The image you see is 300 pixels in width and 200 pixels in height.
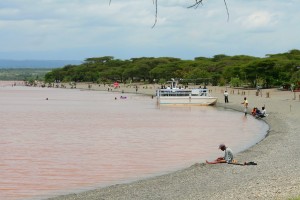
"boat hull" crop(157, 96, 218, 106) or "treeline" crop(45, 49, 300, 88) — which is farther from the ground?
"treeline" crop(45, 49, 300, 88)

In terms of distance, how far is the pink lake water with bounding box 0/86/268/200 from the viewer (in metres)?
25.2

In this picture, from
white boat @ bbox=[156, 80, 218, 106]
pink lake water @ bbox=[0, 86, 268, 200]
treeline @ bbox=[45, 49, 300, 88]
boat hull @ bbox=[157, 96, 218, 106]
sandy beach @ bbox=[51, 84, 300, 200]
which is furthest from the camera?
treeline @ bbox=[45, 49, 300, 88]

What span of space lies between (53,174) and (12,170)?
2.57 metres

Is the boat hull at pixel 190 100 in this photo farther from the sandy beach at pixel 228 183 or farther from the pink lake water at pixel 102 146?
the sandy beach at pixel 228 183

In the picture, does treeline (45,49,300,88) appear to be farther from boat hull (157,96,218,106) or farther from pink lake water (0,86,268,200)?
pink lake water (0,86,268,200)

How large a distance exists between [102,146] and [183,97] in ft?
145

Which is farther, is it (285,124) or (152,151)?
(285,124)

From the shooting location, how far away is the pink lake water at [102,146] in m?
25.2

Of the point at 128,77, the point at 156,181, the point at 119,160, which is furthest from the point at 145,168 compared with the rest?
the point at 128,77

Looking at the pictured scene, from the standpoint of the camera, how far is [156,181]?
22750mm

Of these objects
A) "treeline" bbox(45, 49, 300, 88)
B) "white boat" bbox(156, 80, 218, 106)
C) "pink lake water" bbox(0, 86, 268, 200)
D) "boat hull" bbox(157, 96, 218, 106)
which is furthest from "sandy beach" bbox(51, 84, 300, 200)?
"treeline" bbox(45, 49, 300, 88)

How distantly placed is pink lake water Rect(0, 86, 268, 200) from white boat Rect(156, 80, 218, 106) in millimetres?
13324

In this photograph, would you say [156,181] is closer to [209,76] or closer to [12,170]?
[12,170]

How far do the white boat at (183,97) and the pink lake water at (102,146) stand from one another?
1332 centimetres
